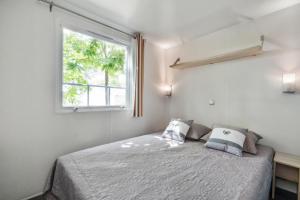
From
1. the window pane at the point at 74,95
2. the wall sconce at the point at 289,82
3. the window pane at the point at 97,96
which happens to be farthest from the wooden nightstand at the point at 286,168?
the window pane at the point at 74,95

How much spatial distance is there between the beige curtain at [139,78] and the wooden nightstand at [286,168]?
2144 mm

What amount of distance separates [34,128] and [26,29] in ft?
3.86

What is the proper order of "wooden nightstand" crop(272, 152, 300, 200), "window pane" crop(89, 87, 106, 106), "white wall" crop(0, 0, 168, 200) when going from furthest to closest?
"window pane" crop(89, 87, 106, 106), "wooden nightstand" crop(272, 152, 300, 200), "white wall" crop(0, 0, 168, 200)

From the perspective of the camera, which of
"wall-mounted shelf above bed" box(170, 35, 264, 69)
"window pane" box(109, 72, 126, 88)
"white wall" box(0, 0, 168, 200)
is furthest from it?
"window pane" box(109, 72, 126, 88)

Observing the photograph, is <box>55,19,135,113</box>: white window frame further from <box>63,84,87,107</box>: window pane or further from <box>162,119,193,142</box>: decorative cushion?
<box>162,119,193,142</box>: decorative cushion

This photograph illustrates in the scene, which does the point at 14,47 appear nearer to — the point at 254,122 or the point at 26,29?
the point at 26,29

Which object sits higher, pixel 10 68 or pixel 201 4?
pixel 201 4

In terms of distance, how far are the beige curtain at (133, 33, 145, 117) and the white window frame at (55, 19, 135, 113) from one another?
10 cm

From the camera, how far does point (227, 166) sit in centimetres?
159

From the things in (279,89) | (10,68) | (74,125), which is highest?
(10,68)

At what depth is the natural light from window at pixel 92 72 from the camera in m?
2.23

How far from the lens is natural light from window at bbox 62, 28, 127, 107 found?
2.23 m

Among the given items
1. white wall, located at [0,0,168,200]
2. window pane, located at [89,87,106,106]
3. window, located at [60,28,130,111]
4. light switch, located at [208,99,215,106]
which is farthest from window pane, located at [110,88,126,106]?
light switch, located at [208,99,215,106]

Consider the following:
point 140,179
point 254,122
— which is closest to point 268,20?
point 254,122
